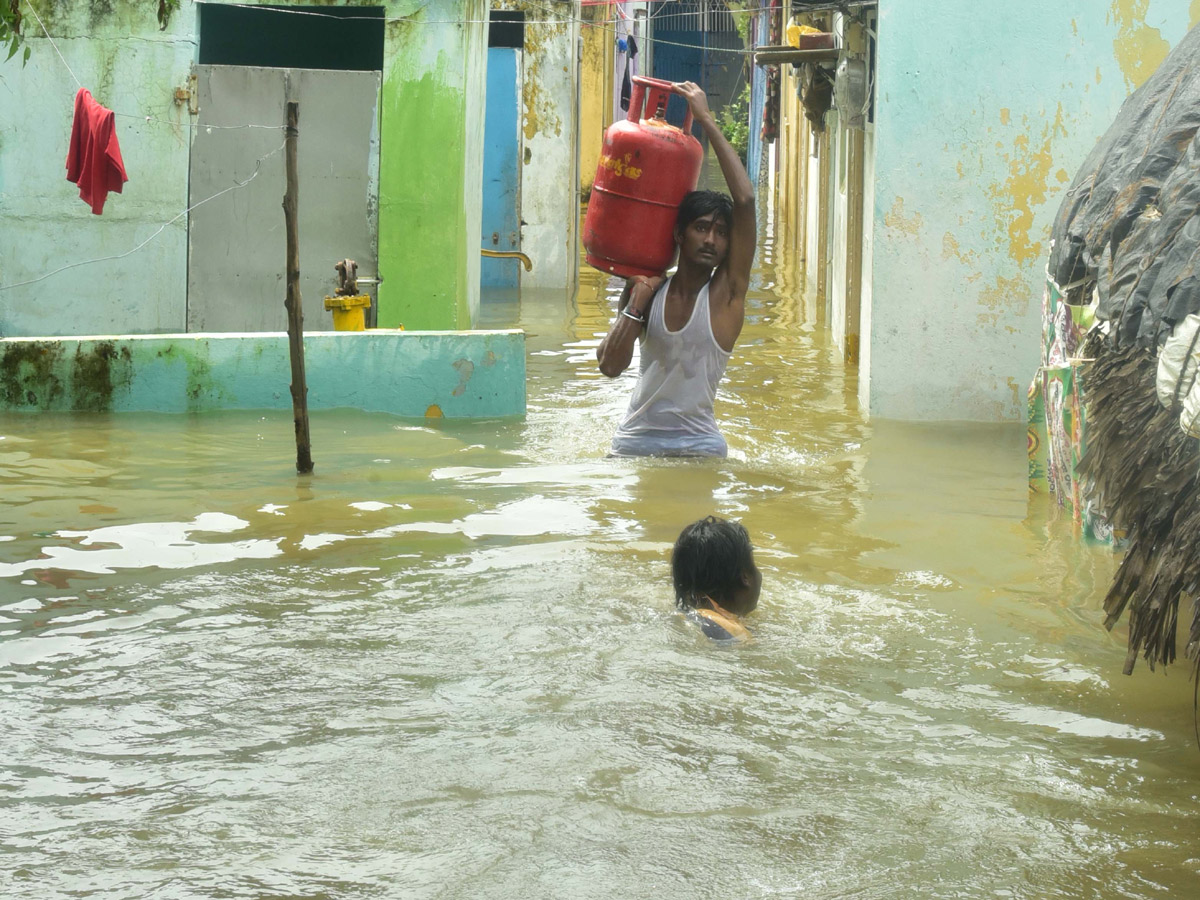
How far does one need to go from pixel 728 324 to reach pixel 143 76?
576cm

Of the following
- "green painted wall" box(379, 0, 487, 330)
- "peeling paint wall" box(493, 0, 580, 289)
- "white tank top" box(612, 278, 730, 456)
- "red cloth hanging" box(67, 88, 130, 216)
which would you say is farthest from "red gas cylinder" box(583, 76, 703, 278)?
"peeling paint wall" box(493, 0, 580, 289)

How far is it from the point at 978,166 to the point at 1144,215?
3.69m

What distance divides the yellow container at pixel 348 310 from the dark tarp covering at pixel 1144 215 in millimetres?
4309

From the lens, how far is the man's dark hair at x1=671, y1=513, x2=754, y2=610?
463 cm

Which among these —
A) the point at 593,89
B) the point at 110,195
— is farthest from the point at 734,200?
the point at 593,89

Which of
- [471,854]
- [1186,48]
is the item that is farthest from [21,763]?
[1186,48]

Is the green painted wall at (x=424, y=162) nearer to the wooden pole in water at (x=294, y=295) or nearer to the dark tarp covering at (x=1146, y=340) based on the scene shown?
the wooden pole in water at (x=294, y=295)

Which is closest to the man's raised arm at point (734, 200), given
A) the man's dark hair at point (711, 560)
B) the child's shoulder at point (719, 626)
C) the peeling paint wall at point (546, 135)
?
the man's dark hair at point (711, 560)

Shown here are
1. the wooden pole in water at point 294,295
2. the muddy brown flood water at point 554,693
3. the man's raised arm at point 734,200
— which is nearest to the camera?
the muddy brown flood water at point 554,693

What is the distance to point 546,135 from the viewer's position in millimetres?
14789

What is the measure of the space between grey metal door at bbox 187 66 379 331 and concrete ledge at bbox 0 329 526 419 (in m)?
1.59

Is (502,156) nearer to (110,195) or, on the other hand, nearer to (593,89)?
(110,195)

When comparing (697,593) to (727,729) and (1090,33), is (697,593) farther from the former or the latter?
(1090,33)

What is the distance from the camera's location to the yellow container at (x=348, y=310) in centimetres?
872
